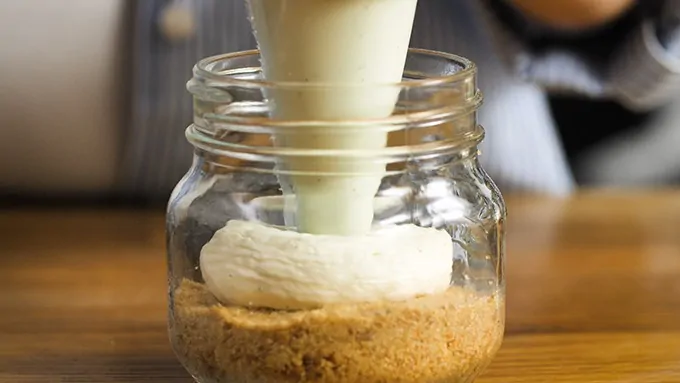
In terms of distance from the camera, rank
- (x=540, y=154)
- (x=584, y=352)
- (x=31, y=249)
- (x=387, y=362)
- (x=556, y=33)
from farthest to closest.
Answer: (x=540, y=154), (x=556, y=33), (x=31, y=249), (x=584, y=352), (x=387, y=362)

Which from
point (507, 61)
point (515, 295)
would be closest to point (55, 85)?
point (507, 61)

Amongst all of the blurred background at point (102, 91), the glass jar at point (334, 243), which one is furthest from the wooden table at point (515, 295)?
the blurred background at point (102, 91)

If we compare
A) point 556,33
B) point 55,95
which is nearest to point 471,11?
point 556,33

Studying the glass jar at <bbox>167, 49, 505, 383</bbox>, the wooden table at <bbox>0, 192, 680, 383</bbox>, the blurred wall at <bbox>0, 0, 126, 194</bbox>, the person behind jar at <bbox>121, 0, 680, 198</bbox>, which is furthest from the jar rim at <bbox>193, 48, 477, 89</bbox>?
the blurred wall at <bbox>0, 0, 126, 194</bbox>

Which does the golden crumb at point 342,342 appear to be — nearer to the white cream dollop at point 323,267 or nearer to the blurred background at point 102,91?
the white cream dollop at point 323,267

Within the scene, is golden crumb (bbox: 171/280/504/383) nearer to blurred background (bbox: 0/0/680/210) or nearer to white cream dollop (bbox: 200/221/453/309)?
white cream dollop (bbox: 200/221/453/309)

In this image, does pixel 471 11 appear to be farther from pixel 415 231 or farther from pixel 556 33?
pixel 415 231
